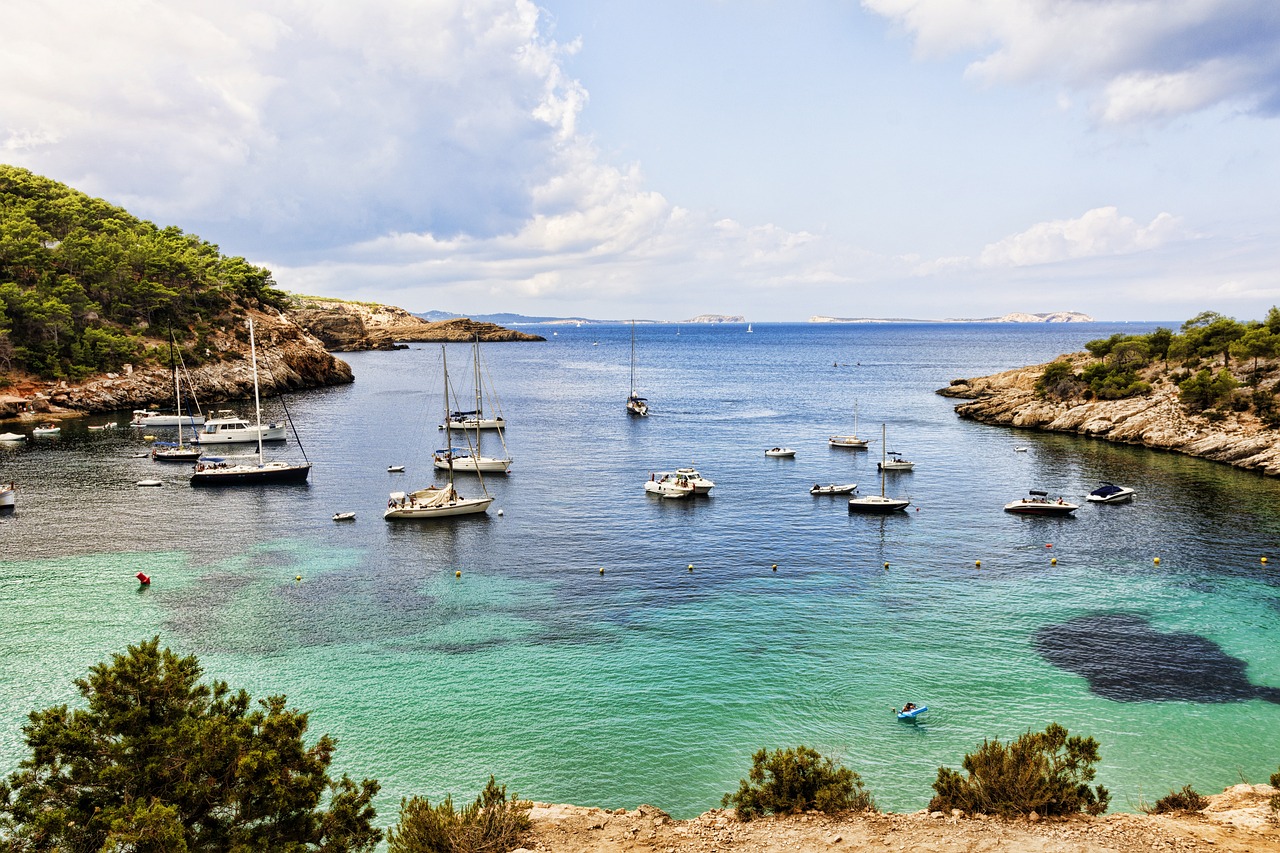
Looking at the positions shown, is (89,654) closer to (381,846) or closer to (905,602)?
(381,846)

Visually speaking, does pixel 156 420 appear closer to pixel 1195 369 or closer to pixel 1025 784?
pixel 1025 784

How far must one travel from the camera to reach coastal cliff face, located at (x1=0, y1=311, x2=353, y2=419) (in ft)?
344

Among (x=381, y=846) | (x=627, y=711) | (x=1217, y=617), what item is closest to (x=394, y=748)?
(x=381, y=846)

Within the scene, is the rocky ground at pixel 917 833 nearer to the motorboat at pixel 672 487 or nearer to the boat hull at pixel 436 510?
the boat hull at pixel 436 510

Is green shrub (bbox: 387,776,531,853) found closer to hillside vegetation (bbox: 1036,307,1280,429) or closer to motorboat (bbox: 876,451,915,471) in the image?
motorboat (bbox: 876,451,915,471)

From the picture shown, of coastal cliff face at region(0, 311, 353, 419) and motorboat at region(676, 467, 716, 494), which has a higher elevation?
coastal cliff face at region(0, 311, 353, 419)

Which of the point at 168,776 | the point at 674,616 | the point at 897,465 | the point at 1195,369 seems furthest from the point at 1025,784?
the point at 1195,369

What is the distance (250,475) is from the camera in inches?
2921

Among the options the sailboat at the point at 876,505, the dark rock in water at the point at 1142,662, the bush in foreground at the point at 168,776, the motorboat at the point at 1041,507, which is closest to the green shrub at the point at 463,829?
the bush in foreground at the point at 168,776

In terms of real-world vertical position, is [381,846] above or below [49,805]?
below

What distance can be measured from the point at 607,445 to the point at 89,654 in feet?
219

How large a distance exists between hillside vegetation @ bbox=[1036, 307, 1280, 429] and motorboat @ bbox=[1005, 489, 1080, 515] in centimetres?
3848

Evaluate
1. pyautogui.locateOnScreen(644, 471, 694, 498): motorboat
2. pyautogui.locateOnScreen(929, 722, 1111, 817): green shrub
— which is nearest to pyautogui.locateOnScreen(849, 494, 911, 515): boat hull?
pyautogui.locateOnScreen(644, 471, 694, 498): motorboat

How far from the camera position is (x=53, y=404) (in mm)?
104625
